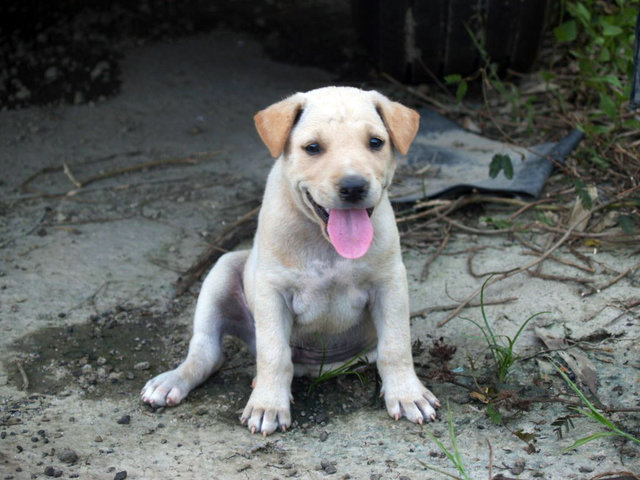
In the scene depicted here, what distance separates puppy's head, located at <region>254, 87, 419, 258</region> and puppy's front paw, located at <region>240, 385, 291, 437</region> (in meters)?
0.76

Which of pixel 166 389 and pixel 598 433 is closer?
pixel 598 433

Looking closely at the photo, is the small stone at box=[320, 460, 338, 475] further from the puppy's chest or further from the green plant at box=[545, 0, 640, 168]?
the green plant at box=[545, 0, 640, 168]

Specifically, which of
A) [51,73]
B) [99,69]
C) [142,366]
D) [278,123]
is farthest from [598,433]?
[51,73]

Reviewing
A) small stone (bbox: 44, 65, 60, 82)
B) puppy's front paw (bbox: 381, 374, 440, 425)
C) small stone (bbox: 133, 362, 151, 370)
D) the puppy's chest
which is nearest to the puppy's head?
the puppy's chest

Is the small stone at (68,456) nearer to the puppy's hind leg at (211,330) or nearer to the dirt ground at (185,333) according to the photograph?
the dirt ground at (185,333)

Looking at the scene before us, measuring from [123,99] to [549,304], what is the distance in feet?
14.9

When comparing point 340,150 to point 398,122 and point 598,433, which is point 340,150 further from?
point 598,433

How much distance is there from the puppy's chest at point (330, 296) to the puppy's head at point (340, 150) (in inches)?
9.3

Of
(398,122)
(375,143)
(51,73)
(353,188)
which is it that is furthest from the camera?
(51,73)

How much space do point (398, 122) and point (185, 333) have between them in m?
1.80

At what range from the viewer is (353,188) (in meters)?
3.27

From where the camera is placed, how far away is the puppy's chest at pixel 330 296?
3699mm

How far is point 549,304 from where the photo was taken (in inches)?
177

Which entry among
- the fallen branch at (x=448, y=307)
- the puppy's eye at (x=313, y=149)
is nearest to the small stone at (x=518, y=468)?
the fallen branch at (x=448, y=307)
